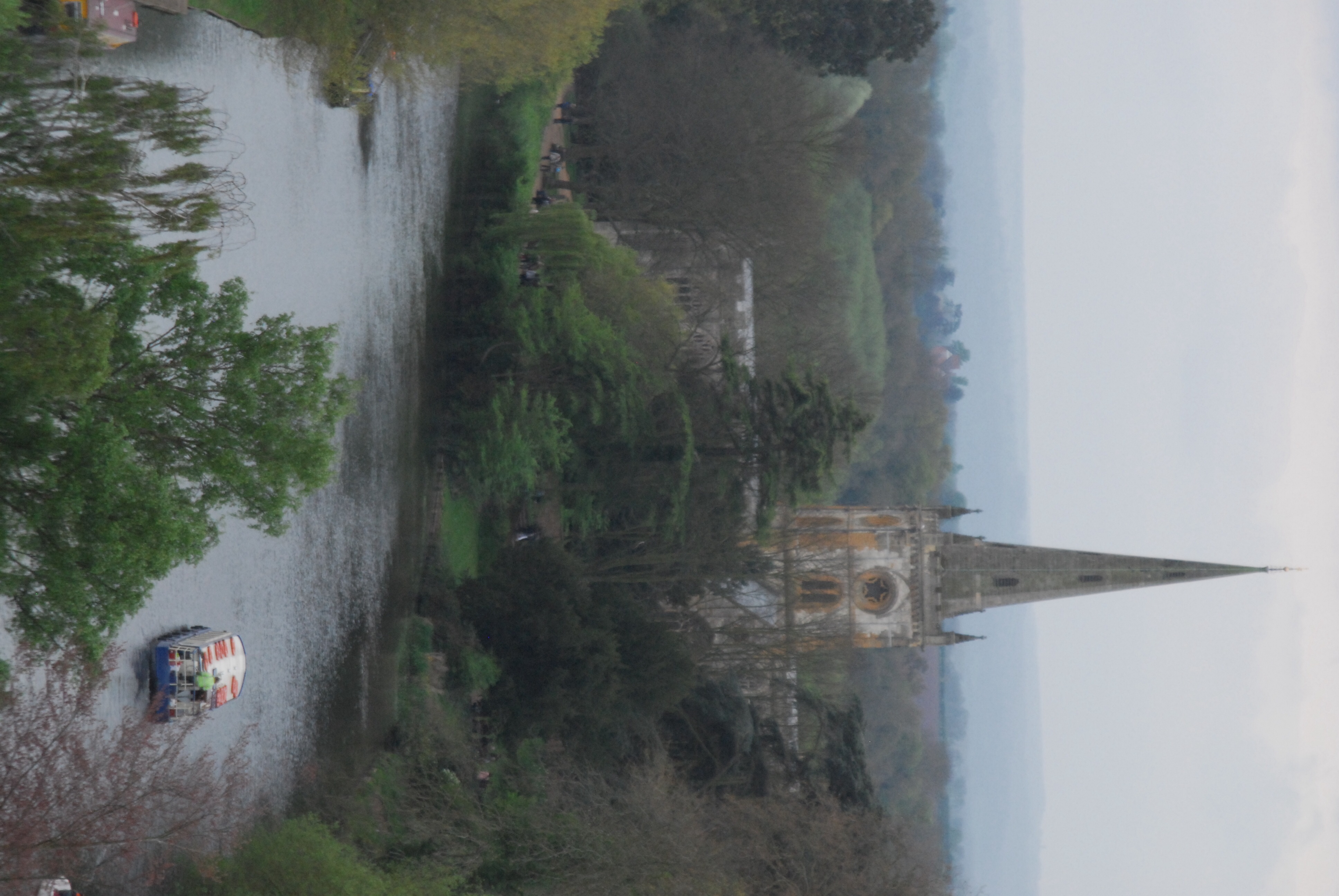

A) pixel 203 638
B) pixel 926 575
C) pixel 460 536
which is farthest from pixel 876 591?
pixel 203 638

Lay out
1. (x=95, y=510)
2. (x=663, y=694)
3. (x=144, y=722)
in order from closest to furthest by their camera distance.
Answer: (x=95, y=510), (x=144, y=722), (x=663, y=694)

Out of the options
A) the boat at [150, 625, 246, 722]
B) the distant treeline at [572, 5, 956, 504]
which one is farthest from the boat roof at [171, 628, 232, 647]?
the distant treeline at [572, 5, 956, 504]

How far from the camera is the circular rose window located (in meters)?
54.6

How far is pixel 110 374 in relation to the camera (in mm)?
15508

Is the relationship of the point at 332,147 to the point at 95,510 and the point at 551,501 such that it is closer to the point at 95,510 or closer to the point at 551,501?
the point at 551,501

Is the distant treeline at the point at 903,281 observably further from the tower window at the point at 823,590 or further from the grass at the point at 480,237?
the grass at the point at 480,237

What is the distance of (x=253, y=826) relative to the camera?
2641 centimetres

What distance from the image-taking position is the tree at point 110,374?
1438cm

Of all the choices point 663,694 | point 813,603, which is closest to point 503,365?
point 663,694

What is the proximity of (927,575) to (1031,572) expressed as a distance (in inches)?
180

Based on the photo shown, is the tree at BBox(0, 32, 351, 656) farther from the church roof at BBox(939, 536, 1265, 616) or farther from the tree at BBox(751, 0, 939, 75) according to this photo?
the church roof at BBox(939, 536, 1265, 616)

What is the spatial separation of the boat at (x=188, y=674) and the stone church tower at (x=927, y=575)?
3073 centimetres

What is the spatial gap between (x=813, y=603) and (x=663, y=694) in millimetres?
17846

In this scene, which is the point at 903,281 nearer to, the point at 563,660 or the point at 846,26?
the point at 846,26
